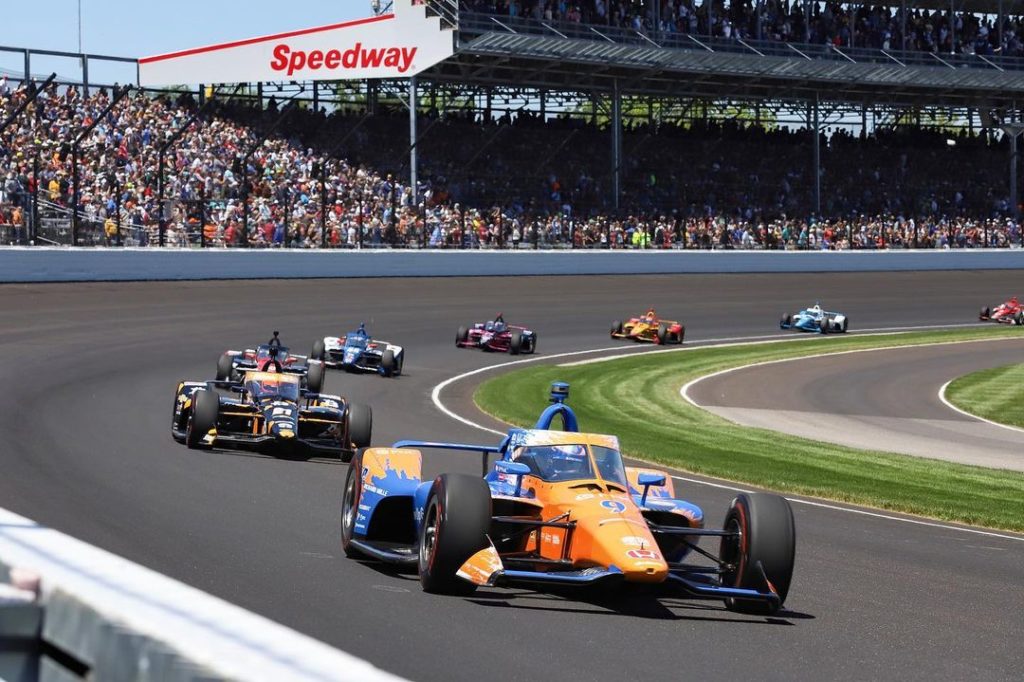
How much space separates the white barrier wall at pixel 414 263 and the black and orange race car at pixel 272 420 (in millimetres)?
18677

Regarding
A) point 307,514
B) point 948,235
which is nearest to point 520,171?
point 948,235

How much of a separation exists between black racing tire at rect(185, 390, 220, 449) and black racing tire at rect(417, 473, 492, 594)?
7.42 meters

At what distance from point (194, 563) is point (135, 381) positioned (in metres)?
14.3

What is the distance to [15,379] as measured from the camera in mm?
22734

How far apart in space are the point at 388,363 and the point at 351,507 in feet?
52.5

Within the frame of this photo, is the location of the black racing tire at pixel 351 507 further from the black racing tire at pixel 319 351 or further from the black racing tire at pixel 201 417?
the black racing tire at pixel 319 351

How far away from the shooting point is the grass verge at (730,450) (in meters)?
15.0

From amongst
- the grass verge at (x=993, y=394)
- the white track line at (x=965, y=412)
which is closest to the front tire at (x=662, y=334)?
the grass verge at (x=993, y=394)

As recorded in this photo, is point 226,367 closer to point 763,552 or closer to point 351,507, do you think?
point 351,507

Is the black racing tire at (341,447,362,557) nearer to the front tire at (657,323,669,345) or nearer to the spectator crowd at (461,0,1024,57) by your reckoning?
the front tire at (657,323,669,345)

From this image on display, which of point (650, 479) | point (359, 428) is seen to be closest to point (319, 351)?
point (359, 428)

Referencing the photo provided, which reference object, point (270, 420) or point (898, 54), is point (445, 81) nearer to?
point (898, 54)

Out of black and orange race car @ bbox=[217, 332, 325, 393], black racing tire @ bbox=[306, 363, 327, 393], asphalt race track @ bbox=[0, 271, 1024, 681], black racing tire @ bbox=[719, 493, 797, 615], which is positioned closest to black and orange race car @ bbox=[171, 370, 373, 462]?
asphalt race track @ bbox=[0, 271, 1024, 681]

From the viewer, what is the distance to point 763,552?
30.0 feet
